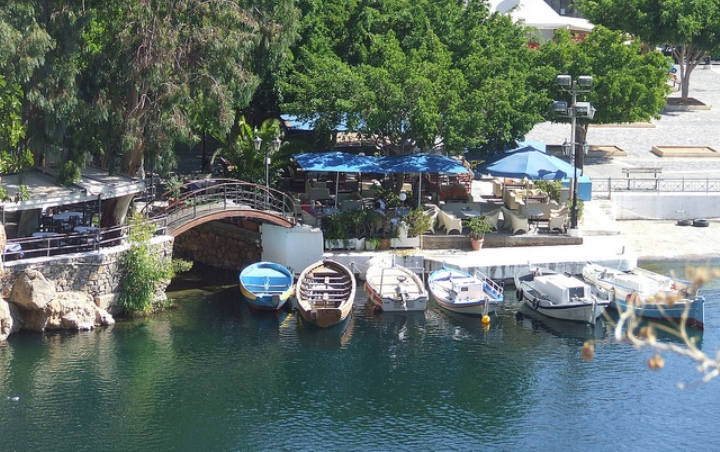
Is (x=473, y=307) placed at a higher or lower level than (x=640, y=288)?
lower

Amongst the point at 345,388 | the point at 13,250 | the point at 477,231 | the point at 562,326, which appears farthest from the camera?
the point at 477,231

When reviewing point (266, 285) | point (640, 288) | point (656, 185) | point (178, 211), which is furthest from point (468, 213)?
point (656, 185)

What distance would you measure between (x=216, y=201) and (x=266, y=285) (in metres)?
4.21

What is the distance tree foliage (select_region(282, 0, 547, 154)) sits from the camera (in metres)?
42.6

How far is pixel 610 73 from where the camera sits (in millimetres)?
54156

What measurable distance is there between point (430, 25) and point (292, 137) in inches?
331

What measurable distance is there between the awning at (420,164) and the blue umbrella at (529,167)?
70.0 inches

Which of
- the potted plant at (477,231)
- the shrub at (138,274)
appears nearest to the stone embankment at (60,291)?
the shrub at (138,274)

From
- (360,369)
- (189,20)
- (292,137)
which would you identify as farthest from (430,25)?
(360,369)

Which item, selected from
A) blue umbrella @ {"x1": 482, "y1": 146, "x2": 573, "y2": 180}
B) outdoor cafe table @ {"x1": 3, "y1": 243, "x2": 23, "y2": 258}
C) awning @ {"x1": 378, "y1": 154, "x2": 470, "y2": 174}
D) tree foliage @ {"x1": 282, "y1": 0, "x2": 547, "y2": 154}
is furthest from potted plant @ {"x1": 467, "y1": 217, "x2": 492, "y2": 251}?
outdoor cafe table @ {"x1": 3, "y1": 243, "x2": 23, "y2": 258}

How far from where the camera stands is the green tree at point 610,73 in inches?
2132

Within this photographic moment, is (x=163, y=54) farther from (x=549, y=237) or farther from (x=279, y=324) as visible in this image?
(x=549, y=237)

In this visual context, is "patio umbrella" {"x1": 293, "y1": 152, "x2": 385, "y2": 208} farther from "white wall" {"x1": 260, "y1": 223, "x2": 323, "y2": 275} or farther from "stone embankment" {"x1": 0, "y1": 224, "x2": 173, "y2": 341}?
"stone embankment" {"x1": 0, "y1": 224, "x2": 173, "y2": 341}

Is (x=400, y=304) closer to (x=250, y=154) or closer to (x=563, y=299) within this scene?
(x=563, y=299)
